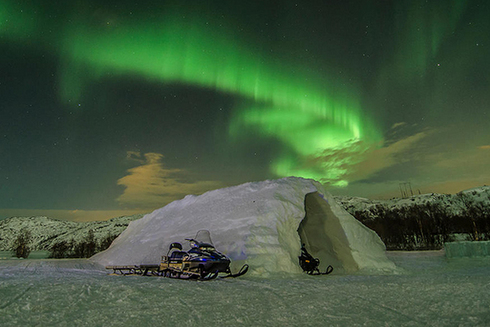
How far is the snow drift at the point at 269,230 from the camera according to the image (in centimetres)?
1487

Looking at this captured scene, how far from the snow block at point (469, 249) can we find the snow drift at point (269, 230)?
1461 centimetres

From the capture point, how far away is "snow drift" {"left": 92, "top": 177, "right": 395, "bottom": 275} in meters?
14.9

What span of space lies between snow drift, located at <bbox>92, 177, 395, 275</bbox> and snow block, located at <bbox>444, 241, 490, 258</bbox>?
47.9ft

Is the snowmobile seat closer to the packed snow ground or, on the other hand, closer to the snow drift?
the packed snow ground

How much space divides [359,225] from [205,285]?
10.9 metres

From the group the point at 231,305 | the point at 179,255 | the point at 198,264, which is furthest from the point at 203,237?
the point at 231,305

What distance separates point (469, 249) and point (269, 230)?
→ 74.4ft

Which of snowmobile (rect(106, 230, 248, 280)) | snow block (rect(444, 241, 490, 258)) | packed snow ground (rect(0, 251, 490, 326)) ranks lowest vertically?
packed snow ground (rect(0, 251, 490, 326))

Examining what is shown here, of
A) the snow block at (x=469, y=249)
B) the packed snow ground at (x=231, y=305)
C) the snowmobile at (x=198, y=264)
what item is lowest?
the packed snow ground at (x=231, y=305)

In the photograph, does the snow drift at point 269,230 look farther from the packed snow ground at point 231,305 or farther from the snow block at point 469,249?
the snow block at point 469,249

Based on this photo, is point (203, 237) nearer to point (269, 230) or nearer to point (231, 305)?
point (269, 230)

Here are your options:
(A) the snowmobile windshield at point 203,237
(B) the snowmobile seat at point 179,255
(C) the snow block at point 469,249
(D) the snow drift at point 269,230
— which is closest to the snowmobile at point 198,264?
(B) the snowmobile seat at point 179,255

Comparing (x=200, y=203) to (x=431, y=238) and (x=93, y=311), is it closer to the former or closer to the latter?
(x=93, y=311)

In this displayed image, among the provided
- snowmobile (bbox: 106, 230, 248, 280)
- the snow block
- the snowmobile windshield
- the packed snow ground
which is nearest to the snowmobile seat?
snowmobile (bbox: 106, 230, 248, 280)
